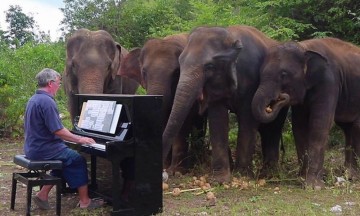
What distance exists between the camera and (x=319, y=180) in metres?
8.05

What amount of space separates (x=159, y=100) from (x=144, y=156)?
26.1 inches

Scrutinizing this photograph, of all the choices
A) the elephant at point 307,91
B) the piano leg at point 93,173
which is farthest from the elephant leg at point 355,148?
the piano leg at point 93,173

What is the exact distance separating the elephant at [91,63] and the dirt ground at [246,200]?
192 centimetres

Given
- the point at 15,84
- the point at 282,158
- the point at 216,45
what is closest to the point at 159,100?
the point at 216,45

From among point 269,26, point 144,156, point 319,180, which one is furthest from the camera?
point 269,26

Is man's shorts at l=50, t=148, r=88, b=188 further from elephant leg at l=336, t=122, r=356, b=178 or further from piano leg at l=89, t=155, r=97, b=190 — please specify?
elephant leg at l=336, t=122, r=356, b=178

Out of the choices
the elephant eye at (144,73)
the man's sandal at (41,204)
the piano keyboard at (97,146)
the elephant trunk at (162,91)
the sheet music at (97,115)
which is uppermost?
the elephant eye at (144,73)

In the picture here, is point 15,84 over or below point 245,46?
below

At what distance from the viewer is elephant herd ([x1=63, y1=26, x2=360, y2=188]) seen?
805 cm

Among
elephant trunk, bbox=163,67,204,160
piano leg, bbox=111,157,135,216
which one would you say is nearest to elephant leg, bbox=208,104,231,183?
elephant trunk, bbox=163,67,204,160

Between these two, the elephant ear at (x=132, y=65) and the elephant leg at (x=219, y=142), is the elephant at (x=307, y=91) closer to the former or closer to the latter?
the elephant leg at (x=219, y=142)

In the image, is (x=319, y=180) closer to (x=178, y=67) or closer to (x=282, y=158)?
(x=282, y=158)

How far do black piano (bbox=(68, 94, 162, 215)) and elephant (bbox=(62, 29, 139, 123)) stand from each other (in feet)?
8.50

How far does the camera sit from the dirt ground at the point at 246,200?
6.53 meters
